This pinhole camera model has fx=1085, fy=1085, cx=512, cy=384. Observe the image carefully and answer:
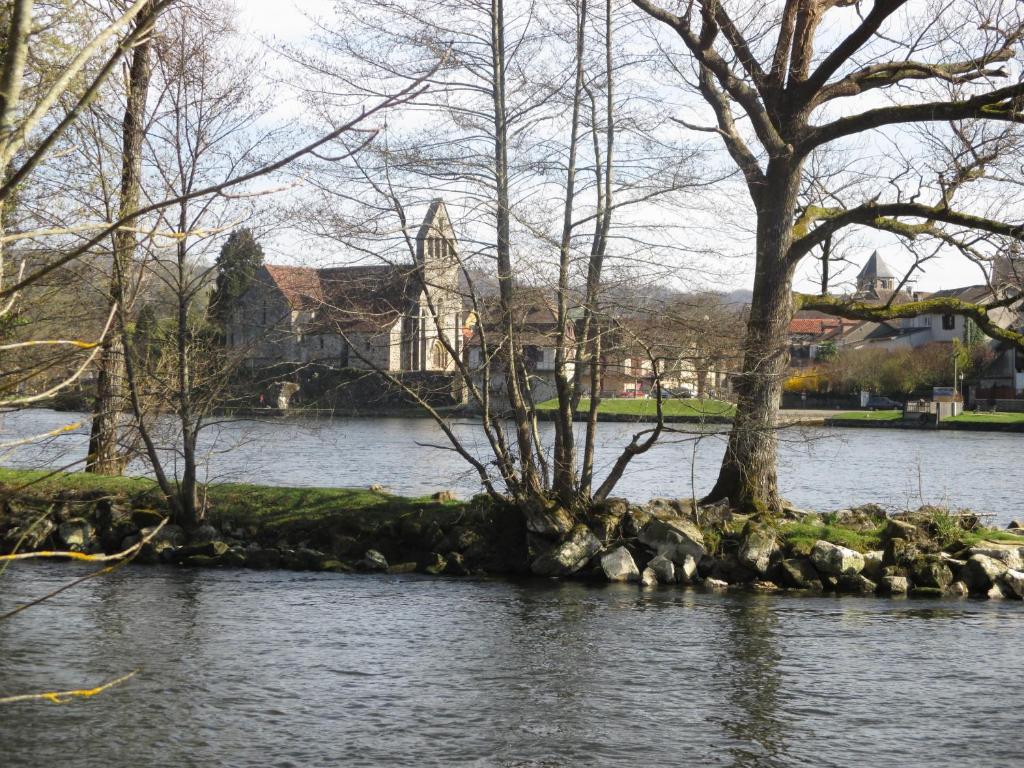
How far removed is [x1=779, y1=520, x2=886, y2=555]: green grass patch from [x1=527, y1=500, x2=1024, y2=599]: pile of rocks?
0.34 ft

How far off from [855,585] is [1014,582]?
91.2 inches

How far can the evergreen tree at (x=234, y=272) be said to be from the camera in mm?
18312

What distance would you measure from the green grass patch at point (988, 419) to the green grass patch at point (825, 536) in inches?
2115

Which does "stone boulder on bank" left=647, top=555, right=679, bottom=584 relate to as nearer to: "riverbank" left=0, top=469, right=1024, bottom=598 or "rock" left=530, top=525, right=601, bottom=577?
"riverbank" left=0, top=469, right=1024, bottom=598

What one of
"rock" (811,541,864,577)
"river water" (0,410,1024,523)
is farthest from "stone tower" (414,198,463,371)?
"rock" (811,541,864,577)

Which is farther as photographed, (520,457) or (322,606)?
(520,457)

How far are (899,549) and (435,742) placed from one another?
34.2 ft

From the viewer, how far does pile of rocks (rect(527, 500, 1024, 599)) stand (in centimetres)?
1681

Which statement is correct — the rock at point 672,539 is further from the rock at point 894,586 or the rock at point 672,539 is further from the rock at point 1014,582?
the rock at point 1014,582

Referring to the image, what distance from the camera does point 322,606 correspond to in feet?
49.6

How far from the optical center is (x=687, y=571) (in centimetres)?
1723

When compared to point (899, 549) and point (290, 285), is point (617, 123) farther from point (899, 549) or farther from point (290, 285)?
point (899, 549)

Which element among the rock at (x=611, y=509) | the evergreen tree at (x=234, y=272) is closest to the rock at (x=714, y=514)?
the rock at (x=611, y=509)

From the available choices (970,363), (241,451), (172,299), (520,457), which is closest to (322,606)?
(520,457)
